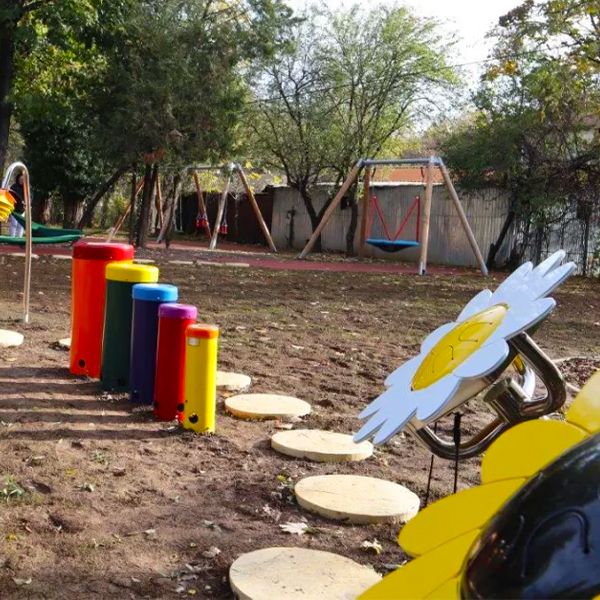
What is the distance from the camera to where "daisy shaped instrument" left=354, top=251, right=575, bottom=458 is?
1.66 metres

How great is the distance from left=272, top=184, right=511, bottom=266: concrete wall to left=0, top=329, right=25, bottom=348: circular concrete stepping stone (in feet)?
51.7

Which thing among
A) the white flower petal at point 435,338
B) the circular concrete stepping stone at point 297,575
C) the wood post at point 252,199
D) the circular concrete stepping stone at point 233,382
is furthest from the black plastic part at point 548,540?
the wood post at point 252,199

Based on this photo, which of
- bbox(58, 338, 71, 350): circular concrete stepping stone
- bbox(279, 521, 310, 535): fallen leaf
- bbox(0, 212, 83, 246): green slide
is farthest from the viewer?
bbox(0, 212, 83, 246): green slide

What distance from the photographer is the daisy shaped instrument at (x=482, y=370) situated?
1.66m

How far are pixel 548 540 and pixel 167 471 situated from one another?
10.1 feet

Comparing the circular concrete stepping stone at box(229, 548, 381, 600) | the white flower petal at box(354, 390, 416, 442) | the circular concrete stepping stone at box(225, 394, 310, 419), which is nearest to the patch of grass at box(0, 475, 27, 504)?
the circular concrete stepping stone at box(229, 548, 381, 600)

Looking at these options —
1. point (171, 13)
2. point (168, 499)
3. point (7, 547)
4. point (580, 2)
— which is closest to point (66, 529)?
point (7, 547)

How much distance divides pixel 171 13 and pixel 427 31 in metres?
9.76

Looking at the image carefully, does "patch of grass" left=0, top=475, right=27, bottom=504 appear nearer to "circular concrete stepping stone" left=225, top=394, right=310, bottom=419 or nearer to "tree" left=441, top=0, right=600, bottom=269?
"circular concrete stepping stone" left=225, top=394, right=310, bottom=419

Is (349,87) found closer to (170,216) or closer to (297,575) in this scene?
(170,216)

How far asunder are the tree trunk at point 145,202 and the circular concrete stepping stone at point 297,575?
1568cm

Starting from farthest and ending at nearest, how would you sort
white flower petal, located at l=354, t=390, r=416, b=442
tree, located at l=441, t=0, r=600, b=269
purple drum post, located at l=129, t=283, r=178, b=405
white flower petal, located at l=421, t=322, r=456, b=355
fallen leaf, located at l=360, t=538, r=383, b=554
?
1. tree, located at l=441, t=0, r=600, b=269
2. purple drum post, located at l=129, t=283, r=178, b=405
3. fallen leaf, located at l=360, t=538, r=383, b=554
4. white flower petal, located at l=421, t=322, r=456, b=355
5. white flower petal, located at l=354, t=390, r=416, b=442

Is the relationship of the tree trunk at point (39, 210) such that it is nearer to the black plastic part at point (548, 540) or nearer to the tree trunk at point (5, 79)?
the tree trunk at point (5, 79)

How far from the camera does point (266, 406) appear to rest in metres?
4.85
